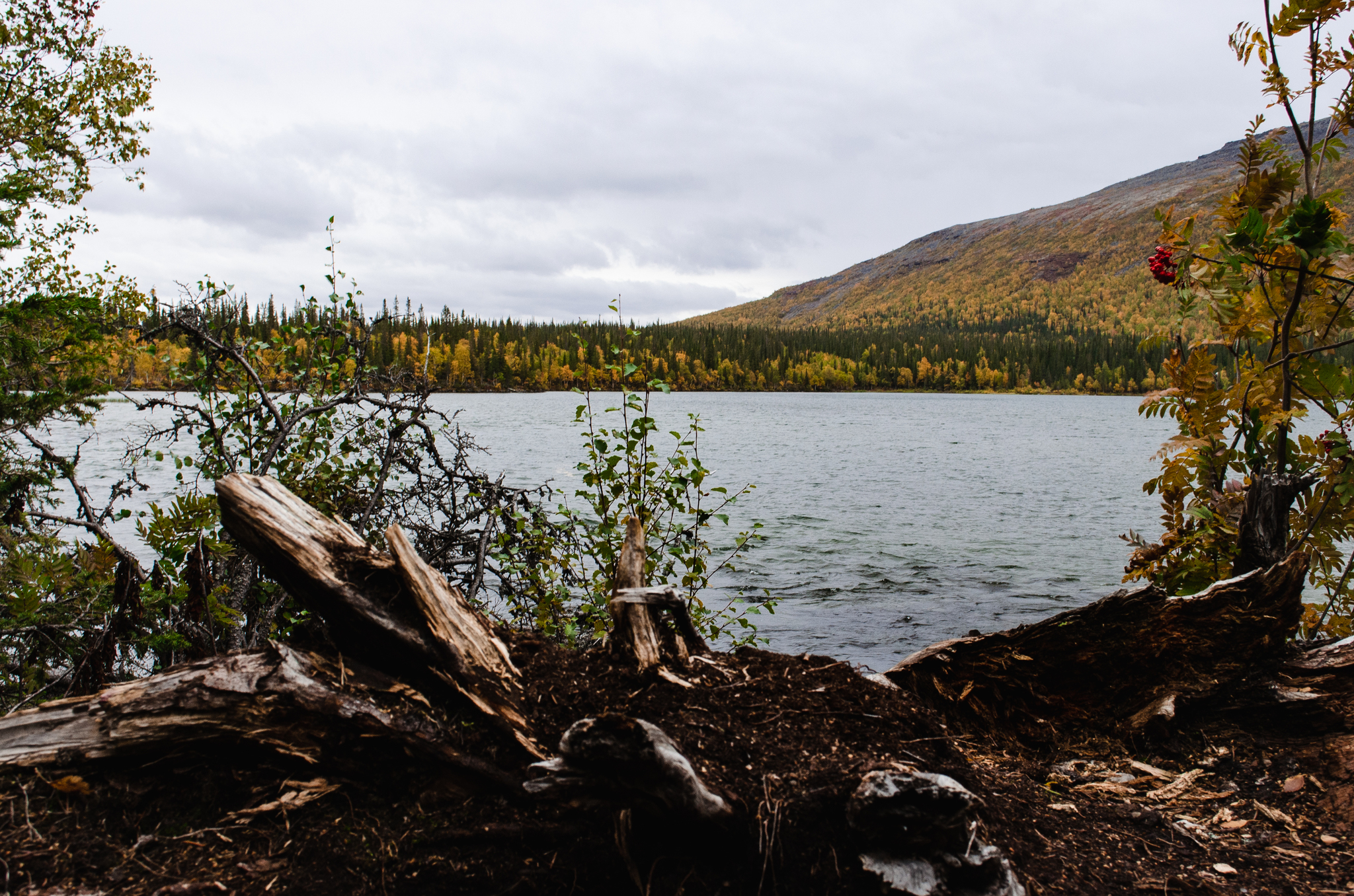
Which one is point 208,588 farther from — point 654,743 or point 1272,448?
point 1272,448

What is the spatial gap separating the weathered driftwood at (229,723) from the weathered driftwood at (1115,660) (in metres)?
2.73

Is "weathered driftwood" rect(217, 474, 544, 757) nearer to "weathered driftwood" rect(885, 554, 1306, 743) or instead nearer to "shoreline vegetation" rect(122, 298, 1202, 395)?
"weathered driftwood" rect(885, 554, 1306, 743)

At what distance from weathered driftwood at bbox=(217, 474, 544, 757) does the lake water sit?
9.48 feet

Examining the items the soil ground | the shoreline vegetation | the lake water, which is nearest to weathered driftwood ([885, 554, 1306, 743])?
the soil ground

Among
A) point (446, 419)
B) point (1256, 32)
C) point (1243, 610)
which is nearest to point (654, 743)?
point (1243, 610)

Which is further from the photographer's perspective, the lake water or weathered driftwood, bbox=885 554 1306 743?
the lake water

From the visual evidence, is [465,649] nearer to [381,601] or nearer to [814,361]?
[381,601]

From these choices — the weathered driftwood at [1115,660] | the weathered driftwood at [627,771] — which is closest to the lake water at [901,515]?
the weathered driftwood at [1115,660]

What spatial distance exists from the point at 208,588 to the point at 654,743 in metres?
3.80

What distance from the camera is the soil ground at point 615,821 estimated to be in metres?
2.45

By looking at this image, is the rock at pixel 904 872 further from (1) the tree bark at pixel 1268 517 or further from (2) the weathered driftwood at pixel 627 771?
(1) the tree bark at pixel 1268 517

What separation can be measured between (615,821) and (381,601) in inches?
52.7

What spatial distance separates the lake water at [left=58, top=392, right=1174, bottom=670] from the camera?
13422 mm

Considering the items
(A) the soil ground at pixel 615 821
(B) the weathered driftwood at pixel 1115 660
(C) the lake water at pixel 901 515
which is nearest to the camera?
(A) the soil ground at pixel 615 821
